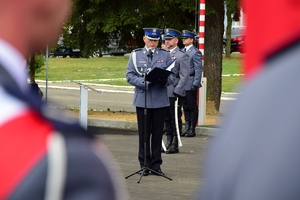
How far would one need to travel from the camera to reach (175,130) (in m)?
13.0

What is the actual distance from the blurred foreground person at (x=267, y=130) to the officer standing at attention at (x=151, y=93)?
9548 millimetres

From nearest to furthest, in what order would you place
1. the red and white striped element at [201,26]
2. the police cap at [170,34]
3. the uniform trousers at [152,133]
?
the uniform trousers at [152,133], the police cap at [170,34], the red and white striped element at [201,26]

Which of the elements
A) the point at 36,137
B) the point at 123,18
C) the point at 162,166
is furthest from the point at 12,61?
the point at 123,18

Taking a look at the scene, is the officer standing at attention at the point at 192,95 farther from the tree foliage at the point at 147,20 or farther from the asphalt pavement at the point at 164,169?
the tree foliage at the point at 147,20

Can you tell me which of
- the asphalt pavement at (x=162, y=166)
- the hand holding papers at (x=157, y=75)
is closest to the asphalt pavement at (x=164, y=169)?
the asphalt pavement at (x=162, y=166)

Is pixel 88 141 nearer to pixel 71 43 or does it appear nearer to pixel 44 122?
pixel 44 122

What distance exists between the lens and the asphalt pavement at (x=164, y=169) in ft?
30.5

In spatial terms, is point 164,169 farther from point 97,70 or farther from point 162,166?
→ point 97,70

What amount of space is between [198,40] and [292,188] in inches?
664

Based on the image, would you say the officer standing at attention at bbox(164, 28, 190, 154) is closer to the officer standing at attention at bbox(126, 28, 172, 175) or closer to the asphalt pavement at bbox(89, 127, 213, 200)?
the asphalt pavement at bbox(89, 127, 213, 200)

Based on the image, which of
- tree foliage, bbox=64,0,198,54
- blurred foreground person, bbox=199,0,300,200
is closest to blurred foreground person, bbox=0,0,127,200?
blurred foreground person, bbox=199,0,300,200

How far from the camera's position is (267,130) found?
2.77ft

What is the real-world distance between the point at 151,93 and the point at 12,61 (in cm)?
942

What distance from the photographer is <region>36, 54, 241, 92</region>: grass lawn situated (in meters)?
32.6
